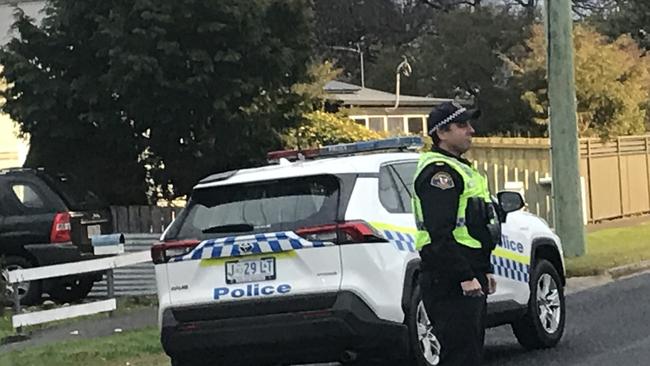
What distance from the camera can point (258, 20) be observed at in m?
17.6

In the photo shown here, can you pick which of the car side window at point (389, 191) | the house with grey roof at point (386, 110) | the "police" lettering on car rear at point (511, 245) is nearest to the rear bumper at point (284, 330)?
the car side window at point (389, 191)

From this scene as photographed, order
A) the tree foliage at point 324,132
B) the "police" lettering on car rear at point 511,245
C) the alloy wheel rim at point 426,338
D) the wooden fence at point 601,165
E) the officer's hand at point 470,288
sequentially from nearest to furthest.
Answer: the officer's hand at point 470,288 < the alloy wheel rim at point 426,338 < the "police" lettering on car rear at point 511,245 < the tree foliage at point 324,132 < the wooden fence at point 601,165

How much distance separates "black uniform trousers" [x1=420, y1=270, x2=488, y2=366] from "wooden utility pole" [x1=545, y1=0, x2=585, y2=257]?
480 inches

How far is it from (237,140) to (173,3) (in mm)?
2003

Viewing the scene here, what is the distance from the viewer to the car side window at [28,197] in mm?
16969

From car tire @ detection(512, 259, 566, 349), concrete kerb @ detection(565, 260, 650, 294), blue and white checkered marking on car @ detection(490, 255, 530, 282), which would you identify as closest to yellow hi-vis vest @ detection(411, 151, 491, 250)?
blue and white checkered marking on car @ detection(490, 255, 530, 282)

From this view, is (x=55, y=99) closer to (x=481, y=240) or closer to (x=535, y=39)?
(x=481, y=240)

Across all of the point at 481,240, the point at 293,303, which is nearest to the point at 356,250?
the point at 293,303

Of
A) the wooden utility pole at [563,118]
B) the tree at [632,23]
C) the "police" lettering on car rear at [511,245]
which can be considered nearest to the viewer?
the "police" lettering on car rear at [511,245]

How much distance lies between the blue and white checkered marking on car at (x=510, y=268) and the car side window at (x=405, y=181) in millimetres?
865

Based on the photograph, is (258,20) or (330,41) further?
(330,41)

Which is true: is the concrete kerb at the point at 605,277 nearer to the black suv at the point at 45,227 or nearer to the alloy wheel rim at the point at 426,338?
the black suv at the point at 45,227

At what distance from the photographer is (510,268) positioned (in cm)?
1055

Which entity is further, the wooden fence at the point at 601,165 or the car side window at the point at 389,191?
the wooden fence at the point at 601,165
